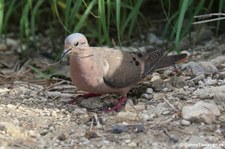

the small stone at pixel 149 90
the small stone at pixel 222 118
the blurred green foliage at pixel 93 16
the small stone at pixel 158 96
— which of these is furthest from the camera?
the blurred green foliage at pixel 93 16

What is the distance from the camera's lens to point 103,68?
2797mm

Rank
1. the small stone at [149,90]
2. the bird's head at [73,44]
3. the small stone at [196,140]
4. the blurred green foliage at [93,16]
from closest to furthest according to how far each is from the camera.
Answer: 1. the small stone at [196,140]
2. the bird's head at [73,44]
3. the small stone at [149,90]
4. the blurred green foliage at [93,16]

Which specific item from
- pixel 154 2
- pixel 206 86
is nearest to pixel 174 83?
pixel 206 86

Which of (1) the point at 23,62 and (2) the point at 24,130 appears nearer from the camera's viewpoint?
(2) the point at 24,130

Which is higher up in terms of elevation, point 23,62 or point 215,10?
point 215,10

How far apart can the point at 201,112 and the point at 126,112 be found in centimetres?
38

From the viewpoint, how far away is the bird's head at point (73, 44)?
2.68 meters

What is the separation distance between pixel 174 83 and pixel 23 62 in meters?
1.19

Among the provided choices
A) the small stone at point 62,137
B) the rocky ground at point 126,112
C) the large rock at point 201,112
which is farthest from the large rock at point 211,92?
the small stone at point 62,137

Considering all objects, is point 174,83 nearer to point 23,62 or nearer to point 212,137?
point 212,137

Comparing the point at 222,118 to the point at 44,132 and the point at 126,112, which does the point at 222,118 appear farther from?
the point at 44,132

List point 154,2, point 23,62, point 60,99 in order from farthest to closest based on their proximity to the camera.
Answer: point 154,2
point 23,62
point 60,99

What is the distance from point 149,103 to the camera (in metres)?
2.81

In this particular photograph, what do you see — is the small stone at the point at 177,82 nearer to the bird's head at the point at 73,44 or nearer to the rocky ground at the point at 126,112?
the rocky ground at the point at 126,112
